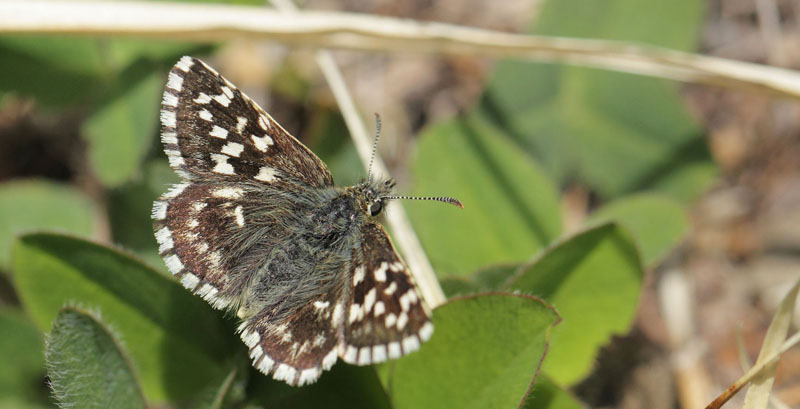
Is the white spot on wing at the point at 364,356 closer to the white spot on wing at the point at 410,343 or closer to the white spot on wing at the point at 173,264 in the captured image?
the white spot on wing at the point at 410,343

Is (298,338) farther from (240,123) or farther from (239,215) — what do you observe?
(240,123)

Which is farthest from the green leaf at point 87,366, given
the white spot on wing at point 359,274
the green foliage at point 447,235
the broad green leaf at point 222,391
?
the white spot on wing at point 359,274

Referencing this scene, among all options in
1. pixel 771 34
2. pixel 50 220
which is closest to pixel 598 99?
pixel 771 34

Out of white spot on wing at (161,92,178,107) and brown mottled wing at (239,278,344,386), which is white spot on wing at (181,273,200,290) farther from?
white spot on wing at (161,92,178,107)

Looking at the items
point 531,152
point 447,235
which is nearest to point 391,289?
point 447,235

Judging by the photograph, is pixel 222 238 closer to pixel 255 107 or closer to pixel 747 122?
pixel 255 107

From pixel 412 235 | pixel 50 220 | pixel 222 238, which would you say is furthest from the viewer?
pixel 50 220
